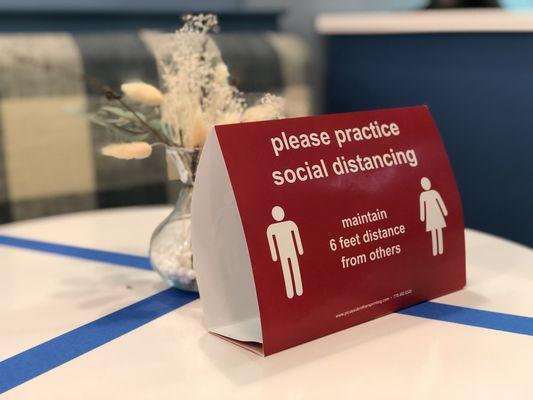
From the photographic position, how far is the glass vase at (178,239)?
1.06 metres

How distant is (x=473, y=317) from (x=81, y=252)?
28.6 inches

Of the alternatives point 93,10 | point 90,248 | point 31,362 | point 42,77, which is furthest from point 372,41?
point 31,362

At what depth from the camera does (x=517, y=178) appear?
2059mm

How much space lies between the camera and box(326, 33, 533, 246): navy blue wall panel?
2.03 meters

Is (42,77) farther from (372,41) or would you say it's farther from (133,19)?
(372,41)

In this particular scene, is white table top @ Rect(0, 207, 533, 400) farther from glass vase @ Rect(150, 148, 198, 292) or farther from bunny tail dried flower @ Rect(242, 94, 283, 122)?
bunny tail dried flower @ Rect(242, 94, 283, 122)

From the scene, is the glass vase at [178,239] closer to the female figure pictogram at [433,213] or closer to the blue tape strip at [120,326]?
the blue tape strip at [120,326]

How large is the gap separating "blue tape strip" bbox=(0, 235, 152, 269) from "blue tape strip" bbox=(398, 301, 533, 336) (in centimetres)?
48

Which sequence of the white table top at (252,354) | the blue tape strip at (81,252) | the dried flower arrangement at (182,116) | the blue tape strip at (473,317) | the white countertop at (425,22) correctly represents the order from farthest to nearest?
the white countertop at (425,22)
the blue tape strip at (81,252)
the dried flower arrangement at (182,116)
the blue tape strip at (473,317)
the white table top at (252,354)

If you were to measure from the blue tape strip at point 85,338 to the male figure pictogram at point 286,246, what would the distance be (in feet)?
0.81

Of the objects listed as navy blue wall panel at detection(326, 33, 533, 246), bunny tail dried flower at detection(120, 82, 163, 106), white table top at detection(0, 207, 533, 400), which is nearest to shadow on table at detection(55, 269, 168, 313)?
white table top at detection(0, 207, 533, 400)

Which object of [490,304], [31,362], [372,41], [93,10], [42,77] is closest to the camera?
[31,362]

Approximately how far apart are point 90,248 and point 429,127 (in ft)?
2.24

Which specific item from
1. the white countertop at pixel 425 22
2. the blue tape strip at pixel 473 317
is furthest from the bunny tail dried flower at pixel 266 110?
the white countertop at pixel 425 22
